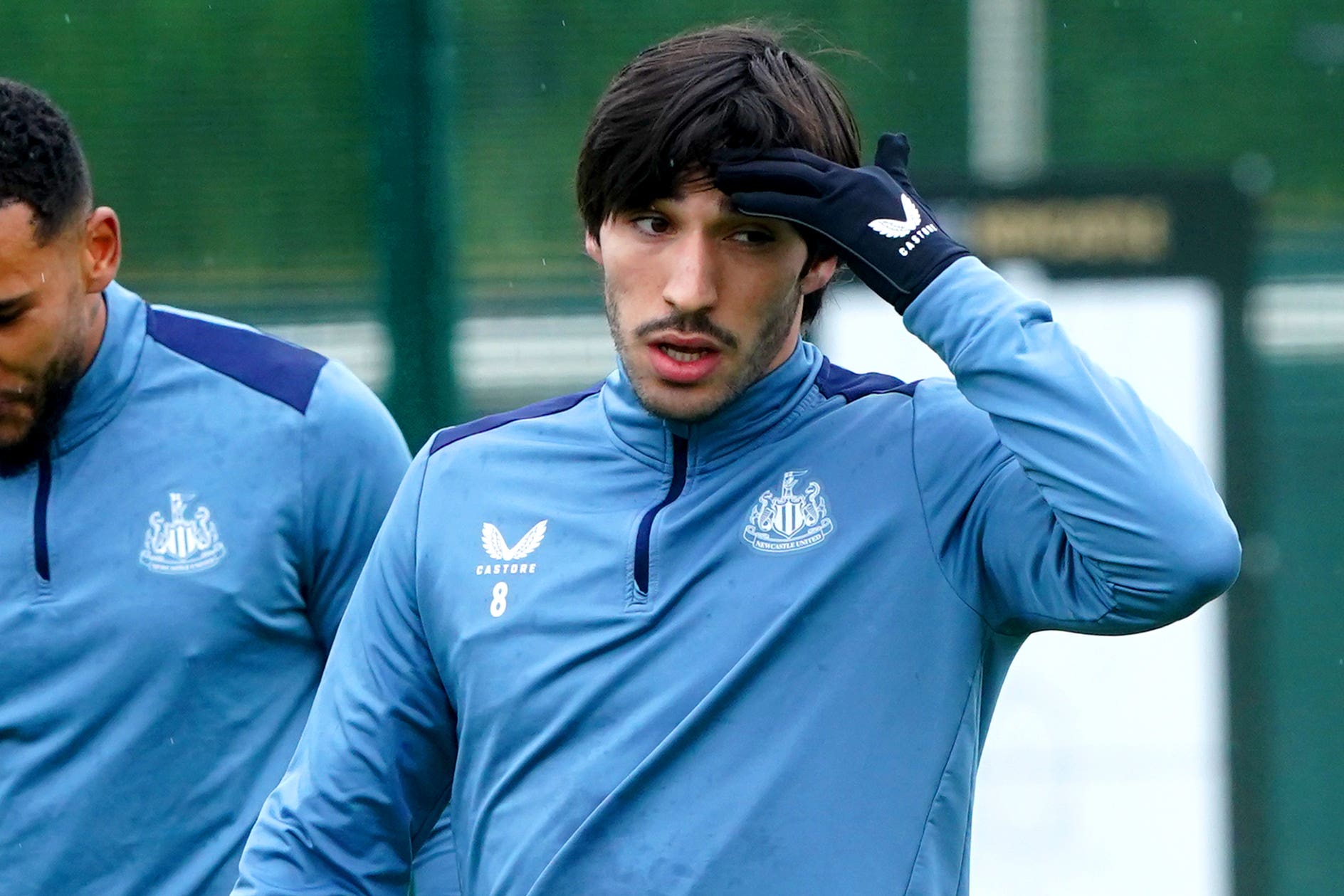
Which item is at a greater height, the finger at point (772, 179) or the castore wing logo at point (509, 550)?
the finger at point (772, 179)

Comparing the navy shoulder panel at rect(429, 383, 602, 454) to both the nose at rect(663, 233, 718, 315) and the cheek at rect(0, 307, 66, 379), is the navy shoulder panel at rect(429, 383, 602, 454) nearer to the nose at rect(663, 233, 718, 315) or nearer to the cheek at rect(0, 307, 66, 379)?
the nose at rect(663, 233, 718, 315)

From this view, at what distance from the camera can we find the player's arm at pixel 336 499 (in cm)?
264

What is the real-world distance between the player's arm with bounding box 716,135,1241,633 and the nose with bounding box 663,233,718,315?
0.07 metres

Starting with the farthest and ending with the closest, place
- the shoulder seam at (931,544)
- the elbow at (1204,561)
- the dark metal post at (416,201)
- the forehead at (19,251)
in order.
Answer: the dark metal post at (416,201) < the forehead at (19,251) < the shoulder seam at (931,544) < the elbow at (1204,561)

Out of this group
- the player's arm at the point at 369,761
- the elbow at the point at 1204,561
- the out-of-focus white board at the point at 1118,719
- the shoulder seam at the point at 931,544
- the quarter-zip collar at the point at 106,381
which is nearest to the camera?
the elbow at the point at 1204,561

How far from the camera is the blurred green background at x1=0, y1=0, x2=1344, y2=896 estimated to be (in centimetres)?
402

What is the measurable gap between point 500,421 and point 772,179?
0.45 meters

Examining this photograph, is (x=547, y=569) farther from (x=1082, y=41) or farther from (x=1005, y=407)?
(x=1082, y=41)

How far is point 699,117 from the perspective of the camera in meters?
2.00

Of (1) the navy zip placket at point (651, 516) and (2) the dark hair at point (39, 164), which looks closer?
(1) the navy zip placket at point (651, 516)

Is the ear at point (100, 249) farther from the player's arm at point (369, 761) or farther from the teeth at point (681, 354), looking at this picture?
the teeth at point (681, 354)

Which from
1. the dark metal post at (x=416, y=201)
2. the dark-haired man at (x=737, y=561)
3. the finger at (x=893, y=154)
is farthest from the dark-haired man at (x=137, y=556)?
the dark metal post at (x=416, y=201)

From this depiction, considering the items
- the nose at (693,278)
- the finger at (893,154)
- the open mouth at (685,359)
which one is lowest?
the open mouth at (685,359)

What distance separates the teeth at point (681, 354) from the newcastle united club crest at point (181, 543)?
0.88m
